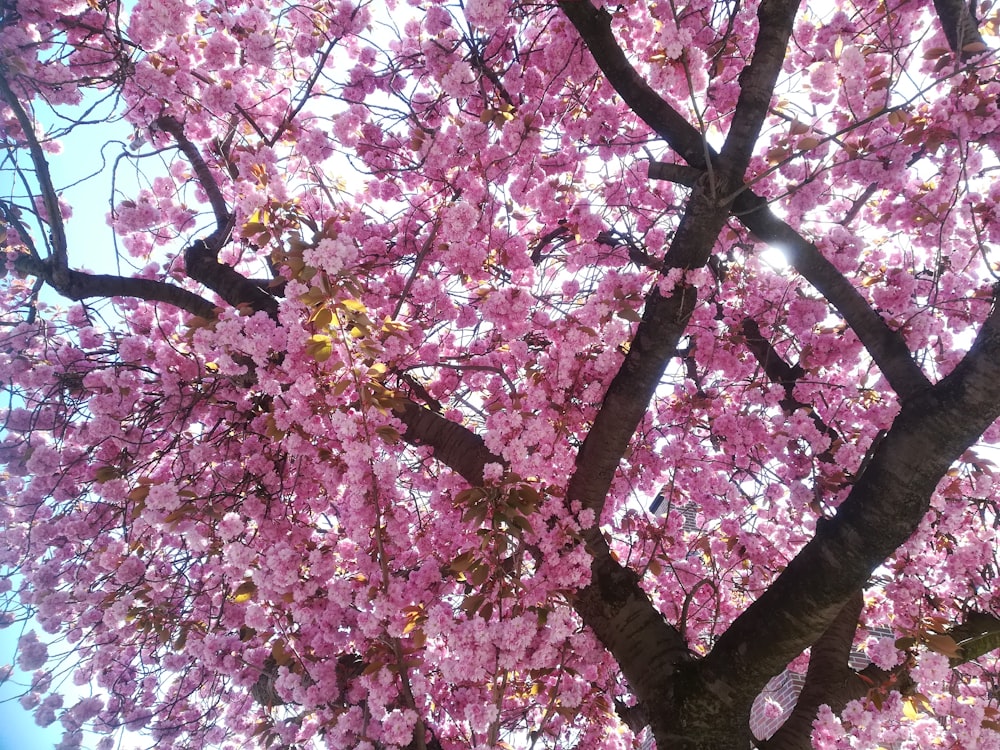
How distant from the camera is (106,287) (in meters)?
3.30

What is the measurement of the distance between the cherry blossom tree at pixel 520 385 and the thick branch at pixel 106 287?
2 cm

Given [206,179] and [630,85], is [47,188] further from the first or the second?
[630,85]

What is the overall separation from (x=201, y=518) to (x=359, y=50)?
326 centimetres

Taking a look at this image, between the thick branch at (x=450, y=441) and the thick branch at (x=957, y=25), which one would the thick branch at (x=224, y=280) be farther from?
the thick branch at (x=957, y=25)

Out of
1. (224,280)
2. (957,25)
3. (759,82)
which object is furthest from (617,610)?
(957,25)

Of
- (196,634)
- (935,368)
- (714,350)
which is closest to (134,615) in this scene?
(196,634)

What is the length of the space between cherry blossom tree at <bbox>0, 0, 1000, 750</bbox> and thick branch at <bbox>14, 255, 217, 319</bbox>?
0.06 ft

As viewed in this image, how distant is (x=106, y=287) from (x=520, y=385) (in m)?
2.34

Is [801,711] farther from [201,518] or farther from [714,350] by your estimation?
[201,518]

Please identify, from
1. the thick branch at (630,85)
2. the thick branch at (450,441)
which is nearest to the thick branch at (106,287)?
the thick branch at (450,441)

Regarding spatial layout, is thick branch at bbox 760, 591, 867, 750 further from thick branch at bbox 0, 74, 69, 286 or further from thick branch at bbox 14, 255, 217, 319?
thick branch at bbox 0, 74, 69, 286

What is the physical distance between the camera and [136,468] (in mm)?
3432

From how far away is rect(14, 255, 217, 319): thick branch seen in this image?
322 centimetres

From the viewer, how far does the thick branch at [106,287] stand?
10.6 feet
